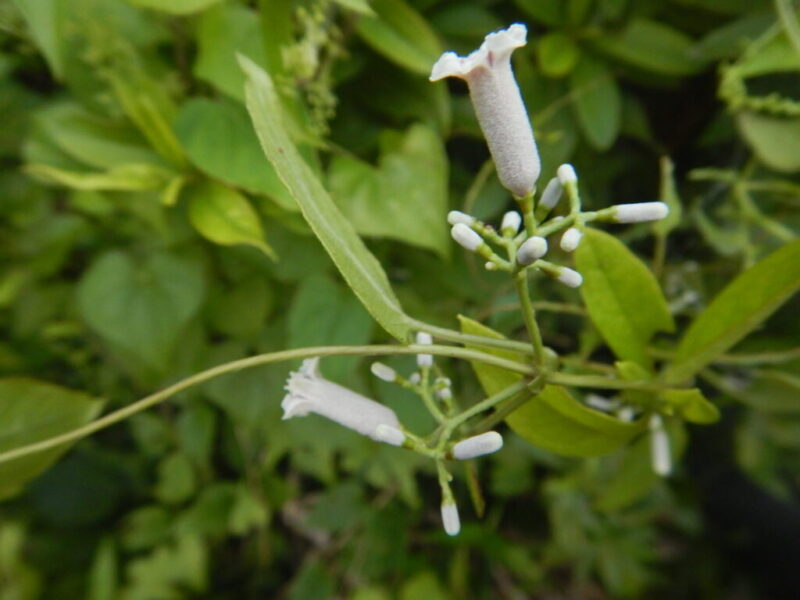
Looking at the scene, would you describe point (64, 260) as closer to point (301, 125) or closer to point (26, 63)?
point (26, 63)

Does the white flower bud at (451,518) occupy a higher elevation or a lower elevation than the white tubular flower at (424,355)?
lower

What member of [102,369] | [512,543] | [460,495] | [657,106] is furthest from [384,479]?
[657,106]

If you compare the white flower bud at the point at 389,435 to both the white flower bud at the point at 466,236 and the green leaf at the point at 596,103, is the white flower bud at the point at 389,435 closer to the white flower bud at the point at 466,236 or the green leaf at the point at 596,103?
the white flower bud at the point at 466,236

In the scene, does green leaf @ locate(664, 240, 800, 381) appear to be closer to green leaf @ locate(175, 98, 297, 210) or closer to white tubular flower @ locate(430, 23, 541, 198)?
white tubular flower @ locate(430, 23, 541, 198)

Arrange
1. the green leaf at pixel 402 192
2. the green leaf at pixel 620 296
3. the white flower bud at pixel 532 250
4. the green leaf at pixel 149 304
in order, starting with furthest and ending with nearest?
the green leaf at pixel 149 304 < the green leaf at pixel 402 192 < the green leaf at pixel 620 296 < the white flower bud at pixel 532 250

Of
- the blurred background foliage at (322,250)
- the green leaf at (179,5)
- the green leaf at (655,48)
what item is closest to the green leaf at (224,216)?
the blurred background foliage at (322,250)
